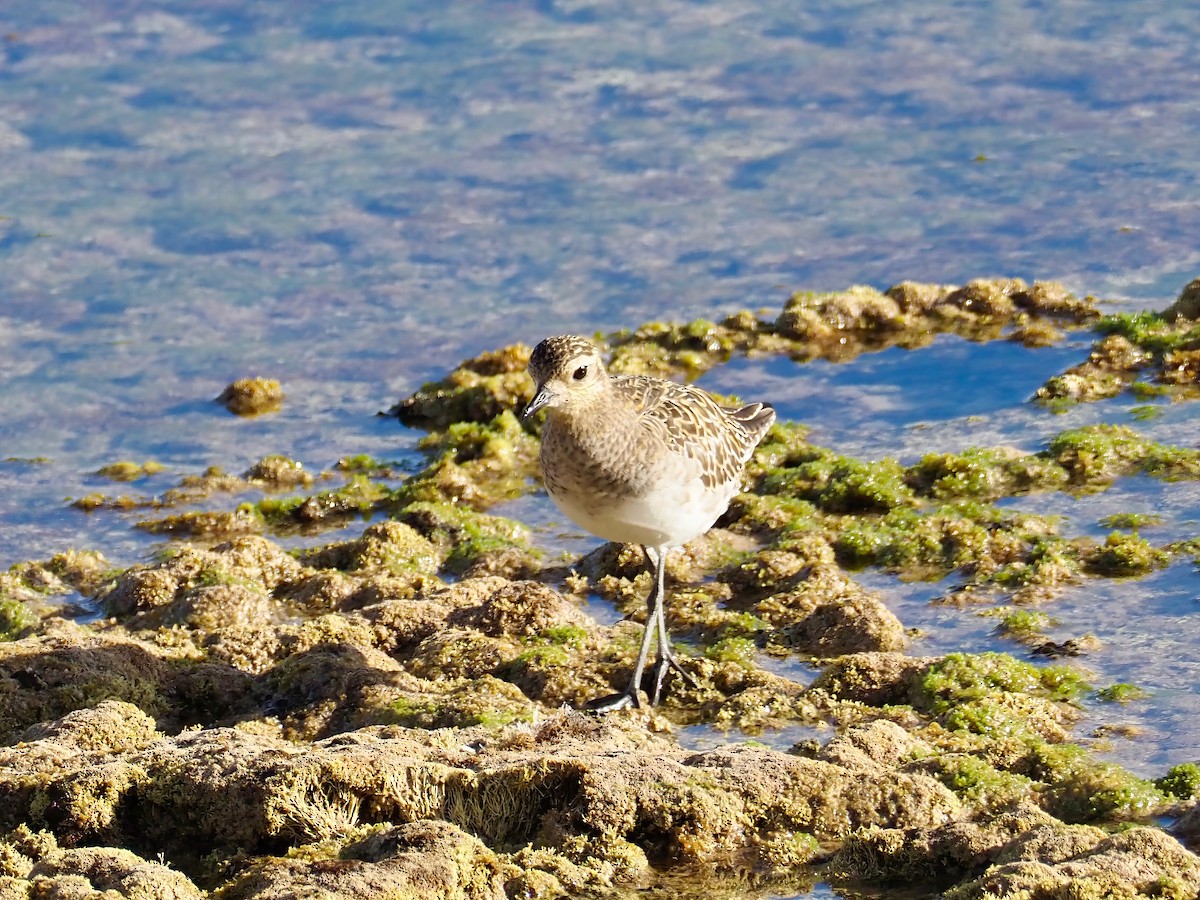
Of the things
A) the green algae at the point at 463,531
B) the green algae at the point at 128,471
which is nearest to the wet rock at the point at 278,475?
the green algae at the point at 128,471

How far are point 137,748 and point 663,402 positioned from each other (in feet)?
9.69

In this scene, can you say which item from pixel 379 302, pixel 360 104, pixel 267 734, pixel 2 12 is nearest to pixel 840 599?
pixel 267 734

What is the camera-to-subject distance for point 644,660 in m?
7.44

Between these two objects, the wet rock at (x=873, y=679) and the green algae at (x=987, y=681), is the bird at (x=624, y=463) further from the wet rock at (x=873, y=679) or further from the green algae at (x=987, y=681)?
the green algae at (x=987, y=681)

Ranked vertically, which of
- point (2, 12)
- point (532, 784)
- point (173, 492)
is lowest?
point (173, 492)

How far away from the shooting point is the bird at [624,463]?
7.24 meters

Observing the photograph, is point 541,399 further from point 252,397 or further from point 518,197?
point 518,197

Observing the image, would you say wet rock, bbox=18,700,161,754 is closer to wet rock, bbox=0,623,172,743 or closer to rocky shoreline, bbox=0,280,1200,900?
rocky shoreline, bbox=0,280,1200,900

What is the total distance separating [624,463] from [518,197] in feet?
27.7

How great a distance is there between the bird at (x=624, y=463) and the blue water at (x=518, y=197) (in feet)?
8.18

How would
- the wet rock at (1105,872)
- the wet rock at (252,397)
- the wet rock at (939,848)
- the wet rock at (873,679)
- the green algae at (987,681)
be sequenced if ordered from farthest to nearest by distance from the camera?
the wet rock at (252,397) < the wet rock at (873,679) < the green algae at (987,681) < the wet rock at (939,848) < the wet rock at (1105,872)

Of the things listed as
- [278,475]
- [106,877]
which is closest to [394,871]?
[106,877]

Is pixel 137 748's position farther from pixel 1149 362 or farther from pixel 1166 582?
pixel 1149 362

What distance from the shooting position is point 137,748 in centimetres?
610
